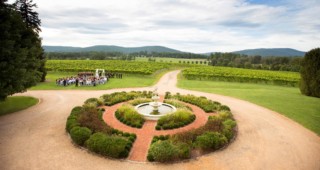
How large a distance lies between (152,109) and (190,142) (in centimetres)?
734

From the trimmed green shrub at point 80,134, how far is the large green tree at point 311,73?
28117 millimetres

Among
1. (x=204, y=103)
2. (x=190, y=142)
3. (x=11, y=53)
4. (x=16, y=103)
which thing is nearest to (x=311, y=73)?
(x=204, y=103)

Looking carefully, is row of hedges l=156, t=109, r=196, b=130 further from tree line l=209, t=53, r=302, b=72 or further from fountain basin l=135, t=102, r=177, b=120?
tree line l=209, t=53, r=302, b=72

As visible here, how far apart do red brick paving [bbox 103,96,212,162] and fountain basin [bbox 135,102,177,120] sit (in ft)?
1.64

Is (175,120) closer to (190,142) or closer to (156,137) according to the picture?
(156,137)

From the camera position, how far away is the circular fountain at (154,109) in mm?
17709

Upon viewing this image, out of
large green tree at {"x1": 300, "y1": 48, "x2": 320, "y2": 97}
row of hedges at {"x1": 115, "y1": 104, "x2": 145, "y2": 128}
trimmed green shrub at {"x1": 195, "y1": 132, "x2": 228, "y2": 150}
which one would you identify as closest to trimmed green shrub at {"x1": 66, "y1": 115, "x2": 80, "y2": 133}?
row of hedges at {"x1": 115, "y1": 104, "x2": 145, "y2": 128}

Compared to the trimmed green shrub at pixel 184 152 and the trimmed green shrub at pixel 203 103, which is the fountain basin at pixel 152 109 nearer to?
the trimmed green shrub at pixel 203 103

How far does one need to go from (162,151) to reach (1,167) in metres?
7.72

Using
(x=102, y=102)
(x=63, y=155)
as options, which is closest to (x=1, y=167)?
(x=63, y=155)

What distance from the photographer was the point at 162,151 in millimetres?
11656

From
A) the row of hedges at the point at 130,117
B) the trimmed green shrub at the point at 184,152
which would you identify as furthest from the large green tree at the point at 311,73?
the trimmed green shrub at the point at 184,152

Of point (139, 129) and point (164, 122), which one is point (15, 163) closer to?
point (139, 129)

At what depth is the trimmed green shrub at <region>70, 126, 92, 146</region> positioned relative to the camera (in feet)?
43.4
